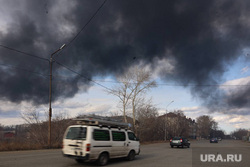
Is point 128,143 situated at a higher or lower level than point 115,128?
lower

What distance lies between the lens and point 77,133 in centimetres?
956

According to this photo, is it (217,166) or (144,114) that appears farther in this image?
(144,114)

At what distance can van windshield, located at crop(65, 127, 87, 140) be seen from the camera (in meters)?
9.39

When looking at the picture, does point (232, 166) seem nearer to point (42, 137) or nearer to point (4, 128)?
point (42, 137)

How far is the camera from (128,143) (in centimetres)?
1185

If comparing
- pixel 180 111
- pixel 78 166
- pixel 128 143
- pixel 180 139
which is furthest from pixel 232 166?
pixel 180 111

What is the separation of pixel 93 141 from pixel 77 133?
2.82ft

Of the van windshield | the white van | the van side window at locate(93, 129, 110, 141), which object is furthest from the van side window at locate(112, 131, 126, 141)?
the van windshield

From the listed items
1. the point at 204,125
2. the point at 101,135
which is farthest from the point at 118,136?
the point at 204,125

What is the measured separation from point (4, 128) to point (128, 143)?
28290mm

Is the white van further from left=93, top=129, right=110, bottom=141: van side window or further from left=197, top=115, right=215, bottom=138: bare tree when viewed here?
left=197, top=115, right=215, bottom=138: bare tree

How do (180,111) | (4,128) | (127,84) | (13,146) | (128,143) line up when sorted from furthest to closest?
(180,111)
(127,84)
(4,128)
(13,146)
(128,143)

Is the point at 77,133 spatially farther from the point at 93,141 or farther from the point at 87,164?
the point at 87,164

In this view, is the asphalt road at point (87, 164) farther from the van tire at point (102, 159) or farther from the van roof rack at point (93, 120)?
the van roof rack at point (93, 120)
